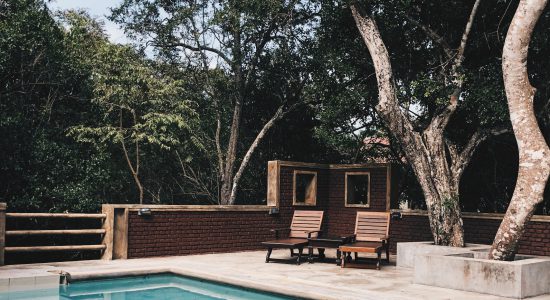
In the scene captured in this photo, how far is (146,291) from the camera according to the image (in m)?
8.66

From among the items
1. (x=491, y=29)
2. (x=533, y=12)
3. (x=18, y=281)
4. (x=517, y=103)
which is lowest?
(x=18, y=281)

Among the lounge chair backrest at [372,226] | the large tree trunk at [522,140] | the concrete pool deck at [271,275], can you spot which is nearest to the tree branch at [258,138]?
the concrete pool deck at [271,275]

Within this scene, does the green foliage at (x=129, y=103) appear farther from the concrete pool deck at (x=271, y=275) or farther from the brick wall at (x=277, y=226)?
the concrete pool deck at (x=271, y=275)

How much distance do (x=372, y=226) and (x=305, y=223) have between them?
57.3 inches

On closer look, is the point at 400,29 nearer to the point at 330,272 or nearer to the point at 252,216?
the point at 252,216

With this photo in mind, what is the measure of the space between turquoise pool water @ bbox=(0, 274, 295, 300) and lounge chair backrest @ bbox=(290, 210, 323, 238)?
303cm

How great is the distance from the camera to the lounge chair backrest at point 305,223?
38.7ft

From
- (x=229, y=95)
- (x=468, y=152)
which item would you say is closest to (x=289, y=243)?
(x=468, y=152)

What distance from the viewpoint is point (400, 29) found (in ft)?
42.8

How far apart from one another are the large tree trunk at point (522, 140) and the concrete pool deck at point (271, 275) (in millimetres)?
942

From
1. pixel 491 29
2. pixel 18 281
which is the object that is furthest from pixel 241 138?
pixel 18 281

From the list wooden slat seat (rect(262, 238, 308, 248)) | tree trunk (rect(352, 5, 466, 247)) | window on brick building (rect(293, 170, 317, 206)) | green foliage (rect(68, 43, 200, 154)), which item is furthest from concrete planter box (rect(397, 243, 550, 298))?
green foliage (rect(68, 43, 200, 154))

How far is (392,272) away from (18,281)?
220 inches

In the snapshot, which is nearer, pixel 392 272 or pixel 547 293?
pixel 547 293
